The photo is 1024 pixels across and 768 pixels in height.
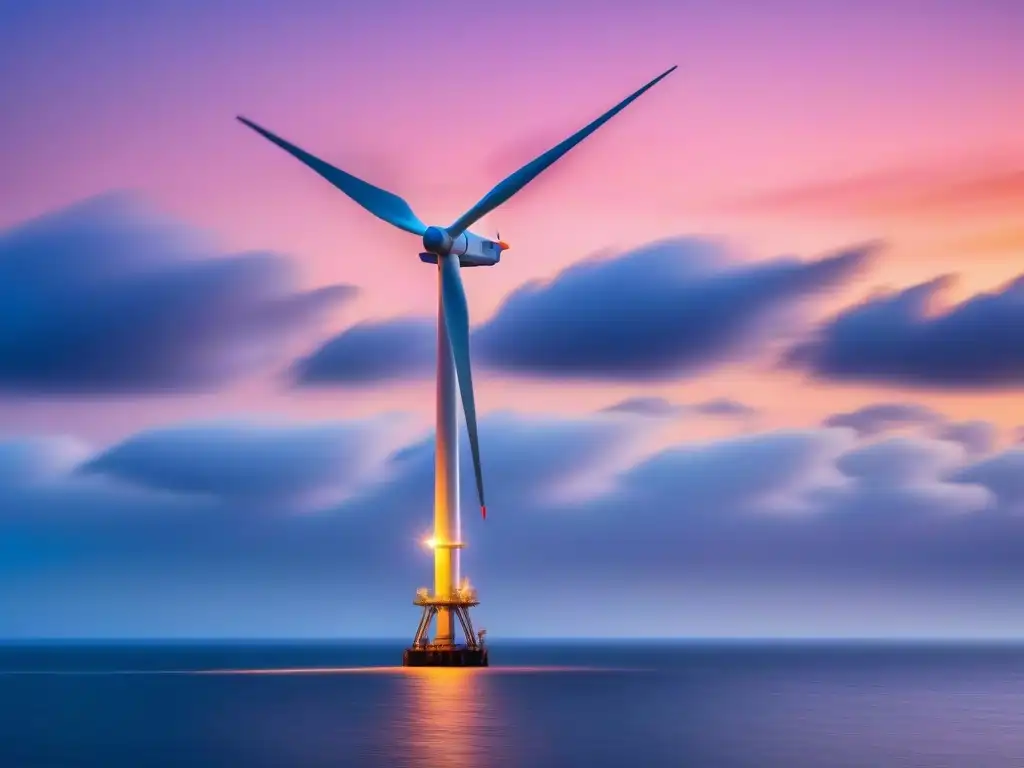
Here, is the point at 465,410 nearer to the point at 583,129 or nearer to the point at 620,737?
the point at 583,129

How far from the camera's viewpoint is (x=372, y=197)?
606 ft

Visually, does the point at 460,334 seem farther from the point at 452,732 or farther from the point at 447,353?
the point at 452,732

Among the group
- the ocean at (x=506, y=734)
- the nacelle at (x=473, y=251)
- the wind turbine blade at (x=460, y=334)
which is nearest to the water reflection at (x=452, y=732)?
the ocean at (x=506, y=734)

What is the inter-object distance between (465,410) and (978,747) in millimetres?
59455

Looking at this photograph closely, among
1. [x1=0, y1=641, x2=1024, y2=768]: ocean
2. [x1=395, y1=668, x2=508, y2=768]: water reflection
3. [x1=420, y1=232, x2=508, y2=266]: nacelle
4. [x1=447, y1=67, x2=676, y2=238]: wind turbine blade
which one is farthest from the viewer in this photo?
[x1=420, y1=232, x2=508, y2=266]: nacelle

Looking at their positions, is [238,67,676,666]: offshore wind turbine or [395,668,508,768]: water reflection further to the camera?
[238,67,676,666]: offshore wind turbine

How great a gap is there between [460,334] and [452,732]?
155ft

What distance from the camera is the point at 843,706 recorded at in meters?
195

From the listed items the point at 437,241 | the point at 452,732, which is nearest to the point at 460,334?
the point at 437,241

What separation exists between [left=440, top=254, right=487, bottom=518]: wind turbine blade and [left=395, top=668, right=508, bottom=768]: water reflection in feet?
69.2

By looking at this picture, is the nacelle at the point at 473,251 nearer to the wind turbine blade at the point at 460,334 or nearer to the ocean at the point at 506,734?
the wind turbine blade at the point at 460,334

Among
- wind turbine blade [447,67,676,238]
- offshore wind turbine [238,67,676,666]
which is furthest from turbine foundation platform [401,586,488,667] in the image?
wind turbine blade [447,67,676,238]

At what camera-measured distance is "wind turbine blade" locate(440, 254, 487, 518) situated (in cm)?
16900

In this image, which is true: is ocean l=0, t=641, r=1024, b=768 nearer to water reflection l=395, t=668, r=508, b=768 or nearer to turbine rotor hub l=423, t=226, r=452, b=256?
water reflection l=395, t=668, r=508, b=768
